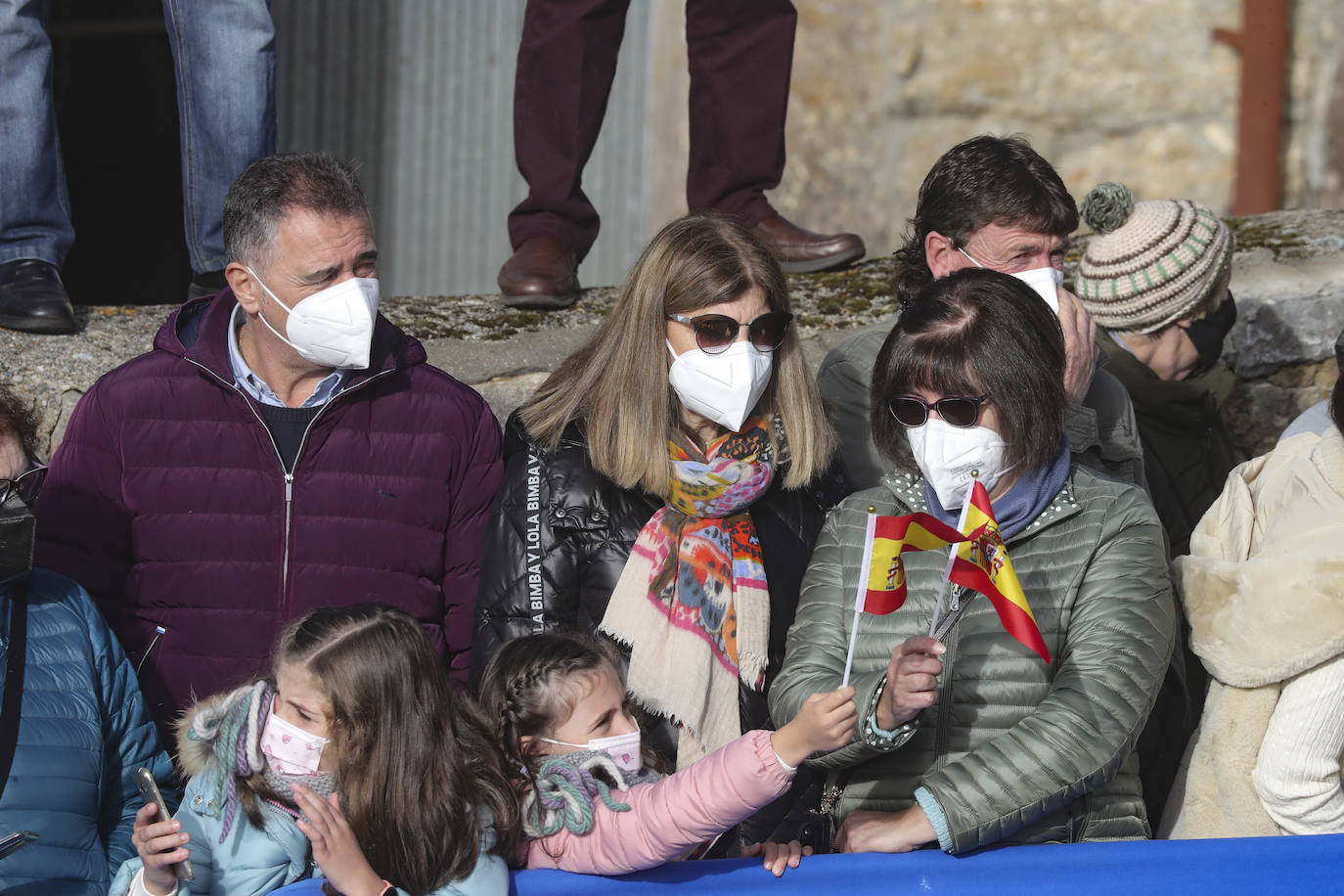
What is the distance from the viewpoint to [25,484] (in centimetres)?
301

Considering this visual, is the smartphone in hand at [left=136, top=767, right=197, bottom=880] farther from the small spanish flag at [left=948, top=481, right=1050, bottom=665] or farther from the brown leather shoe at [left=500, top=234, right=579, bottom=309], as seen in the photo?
the brown leather shoe at [left=500, top=234, right=579, bottom=309]

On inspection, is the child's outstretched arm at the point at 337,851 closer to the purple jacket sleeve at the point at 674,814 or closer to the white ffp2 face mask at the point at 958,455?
the purple jacket sleeve at the point at 674,814

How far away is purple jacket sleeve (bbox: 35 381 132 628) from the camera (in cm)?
319

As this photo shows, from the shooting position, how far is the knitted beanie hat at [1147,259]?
384cm

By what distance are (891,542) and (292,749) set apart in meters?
1.02

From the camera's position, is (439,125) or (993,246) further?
(439,125)

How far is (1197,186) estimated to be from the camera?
22.9 ft

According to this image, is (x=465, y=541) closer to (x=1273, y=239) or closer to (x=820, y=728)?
(x=820, y=728)

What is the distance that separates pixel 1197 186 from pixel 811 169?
1697 mm

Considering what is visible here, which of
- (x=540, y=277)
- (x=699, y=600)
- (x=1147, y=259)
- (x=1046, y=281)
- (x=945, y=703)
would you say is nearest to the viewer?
(x=945, y=703)

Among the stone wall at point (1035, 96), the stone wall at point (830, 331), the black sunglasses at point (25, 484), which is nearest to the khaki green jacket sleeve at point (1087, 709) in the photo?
the black sunglasses at point (25, 484)

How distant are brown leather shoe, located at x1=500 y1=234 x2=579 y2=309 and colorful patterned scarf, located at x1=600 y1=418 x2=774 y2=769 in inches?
67.7

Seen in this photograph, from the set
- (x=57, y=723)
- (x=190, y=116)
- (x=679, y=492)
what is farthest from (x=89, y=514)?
(x=190, y=116)

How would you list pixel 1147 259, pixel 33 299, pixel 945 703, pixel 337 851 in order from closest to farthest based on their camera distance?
A: 1. pixel 337 851
2. pixel 945 703
3. pixel 1147 259
4. pixel 33 299
